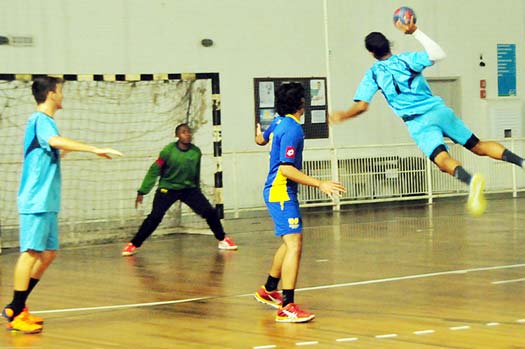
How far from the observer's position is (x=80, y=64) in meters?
23.6

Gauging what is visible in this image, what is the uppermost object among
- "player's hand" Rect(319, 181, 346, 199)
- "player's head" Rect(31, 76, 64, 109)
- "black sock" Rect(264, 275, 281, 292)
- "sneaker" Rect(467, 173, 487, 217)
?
"player's head" Rect(31, 76, 64, 109)

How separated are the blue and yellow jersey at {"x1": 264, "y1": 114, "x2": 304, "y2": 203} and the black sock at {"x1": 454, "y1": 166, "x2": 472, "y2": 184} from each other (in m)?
1.67

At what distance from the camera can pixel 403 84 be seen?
436 inches

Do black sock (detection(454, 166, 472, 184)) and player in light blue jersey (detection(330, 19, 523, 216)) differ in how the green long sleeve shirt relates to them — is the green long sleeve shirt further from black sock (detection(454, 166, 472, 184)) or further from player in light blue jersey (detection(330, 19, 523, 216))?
black sock (detection(454, 166, 472, 184))

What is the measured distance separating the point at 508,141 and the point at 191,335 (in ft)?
64.7

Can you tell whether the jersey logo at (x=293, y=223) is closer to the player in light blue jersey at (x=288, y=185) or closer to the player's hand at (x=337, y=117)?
the player in light blue jersey at (x=288, y=185)

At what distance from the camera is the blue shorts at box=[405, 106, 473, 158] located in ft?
36.4

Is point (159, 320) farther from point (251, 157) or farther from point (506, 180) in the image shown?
point (506, 180)

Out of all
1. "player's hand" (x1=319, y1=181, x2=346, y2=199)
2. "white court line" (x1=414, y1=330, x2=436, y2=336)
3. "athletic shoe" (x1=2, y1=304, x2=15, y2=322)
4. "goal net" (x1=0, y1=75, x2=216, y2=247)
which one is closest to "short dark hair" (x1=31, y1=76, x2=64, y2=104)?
"athletic shoe" (x1=2, y1=304, x2=15, y2=322)

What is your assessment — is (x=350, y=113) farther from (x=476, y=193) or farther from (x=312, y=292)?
(x=312, y=292)

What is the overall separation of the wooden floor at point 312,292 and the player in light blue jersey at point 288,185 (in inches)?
10.8

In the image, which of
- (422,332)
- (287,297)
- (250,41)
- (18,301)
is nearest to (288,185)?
(287,297)

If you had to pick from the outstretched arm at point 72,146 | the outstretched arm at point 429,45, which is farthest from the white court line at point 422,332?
the outstretched arm at point 429,45

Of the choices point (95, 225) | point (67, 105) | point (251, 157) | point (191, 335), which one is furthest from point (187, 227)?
point (191, 335)
